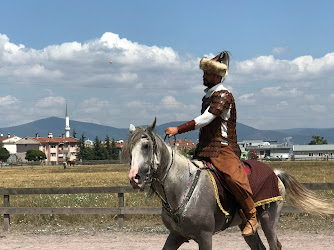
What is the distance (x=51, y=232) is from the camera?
11.3 meters

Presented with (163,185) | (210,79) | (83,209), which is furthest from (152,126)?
(83,209)

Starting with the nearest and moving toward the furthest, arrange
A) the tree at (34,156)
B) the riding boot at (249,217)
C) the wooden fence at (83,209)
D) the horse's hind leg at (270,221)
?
1. the riding boot at (249,217)
2. the horse's hind leg at (270,221)
3. the wooden fence at (83,209)
4. the tree at (34,156)

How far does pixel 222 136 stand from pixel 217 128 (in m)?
0.12

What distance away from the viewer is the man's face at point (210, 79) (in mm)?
5411

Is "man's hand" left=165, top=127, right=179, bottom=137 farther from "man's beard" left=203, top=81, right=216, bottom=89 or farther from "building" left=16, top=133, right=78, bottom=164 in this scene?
"building" left=16, top=133, right=78, bottom=164

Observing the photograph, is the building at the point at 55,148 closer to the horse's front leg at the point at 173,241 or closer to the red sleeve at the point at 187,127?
the horse's front leg at the point at 173,241

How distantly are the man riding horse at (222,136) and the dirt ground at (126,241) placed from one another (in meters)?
4.18

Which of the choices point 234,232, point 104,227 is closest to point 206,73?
point 234,232

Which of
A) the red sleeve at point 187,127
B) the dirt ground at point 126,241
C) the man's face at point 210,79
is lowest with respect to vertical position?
the dirt ground at point 126,241

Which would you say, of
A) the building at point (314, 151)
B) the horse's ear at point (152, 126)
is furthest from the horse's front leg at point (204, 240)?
the building at point (314, 151)

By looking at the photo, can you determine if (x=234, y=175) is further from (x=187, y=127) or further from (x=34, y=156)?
(x=34, y=156)

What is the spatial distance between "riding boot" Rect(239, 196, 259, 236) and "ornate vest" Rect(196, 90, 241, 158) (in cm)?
56

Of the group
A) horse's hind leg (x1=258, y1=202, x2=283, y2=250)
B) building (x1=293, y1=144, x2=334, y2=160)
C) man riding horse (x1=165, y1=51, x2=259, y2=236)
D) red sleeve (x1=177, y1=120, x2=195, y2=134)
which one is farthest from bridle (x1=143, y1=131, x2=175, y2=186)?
building (x1=293, y1=144, x2=334, y2=160)

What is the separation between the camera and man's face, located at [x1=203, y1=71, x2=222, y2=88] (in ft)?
17.8
